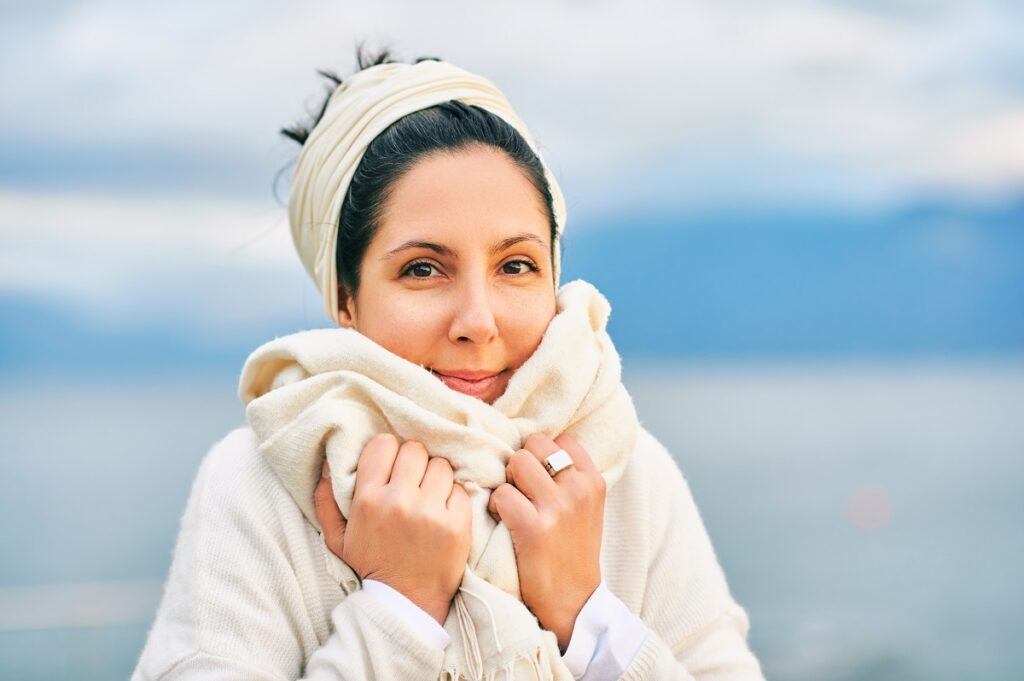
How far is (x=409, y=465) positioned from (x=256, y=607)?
12.7 inches

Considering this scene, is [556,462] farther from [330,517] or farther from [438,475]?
[330,517]

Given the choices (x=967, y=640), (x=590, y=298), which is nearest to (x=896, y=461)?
(x=967, y=640)

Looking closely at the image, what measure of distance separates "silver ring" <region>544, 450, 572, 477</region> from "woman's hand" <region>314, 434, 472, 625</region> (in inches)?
5.9

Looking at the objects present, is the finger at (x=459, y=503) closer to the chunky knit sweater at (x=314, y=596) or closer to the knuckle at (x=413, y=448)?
the knuckle at (x=413, y=448)

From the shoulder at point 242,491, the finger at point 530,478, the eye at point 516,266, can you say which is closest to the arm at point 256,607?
the shoulder at point 242,491

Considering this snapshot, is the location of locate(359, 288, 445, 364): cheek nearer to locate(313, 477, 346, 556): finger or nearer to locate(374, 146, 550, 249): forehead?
locate(374, 146, 550, 249): forehead

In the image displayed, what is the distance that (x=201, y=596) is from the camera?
4.91ft

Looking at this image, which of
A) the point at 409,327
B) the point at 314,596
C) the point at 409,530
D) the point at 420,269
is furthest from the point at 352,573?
the point at 420,269

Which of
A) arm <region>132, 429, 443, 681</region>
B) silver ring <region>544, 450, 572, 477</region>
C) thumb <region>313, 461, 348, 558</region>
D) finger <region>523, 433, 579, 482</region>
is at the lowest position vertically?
arm <region>132, 429, 443, 681</region>

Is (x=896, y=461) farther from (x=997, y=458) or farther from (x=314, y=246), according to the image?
(x=314, y=246)

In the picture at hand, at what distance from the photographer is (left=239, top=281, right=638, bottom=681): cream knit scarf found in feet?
4.77

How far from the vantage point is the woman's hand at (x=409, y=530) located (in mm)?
1458

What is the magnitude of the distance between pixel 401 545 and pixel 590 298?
0.60 meters

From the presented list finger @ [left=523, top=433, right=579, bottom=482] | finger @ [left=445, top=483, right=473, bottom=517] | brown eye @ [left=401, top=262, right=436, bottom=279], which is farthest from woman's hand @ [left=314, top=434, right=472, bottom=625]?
brown eye @ [left=401, top=262, right=436, bottom=279]
